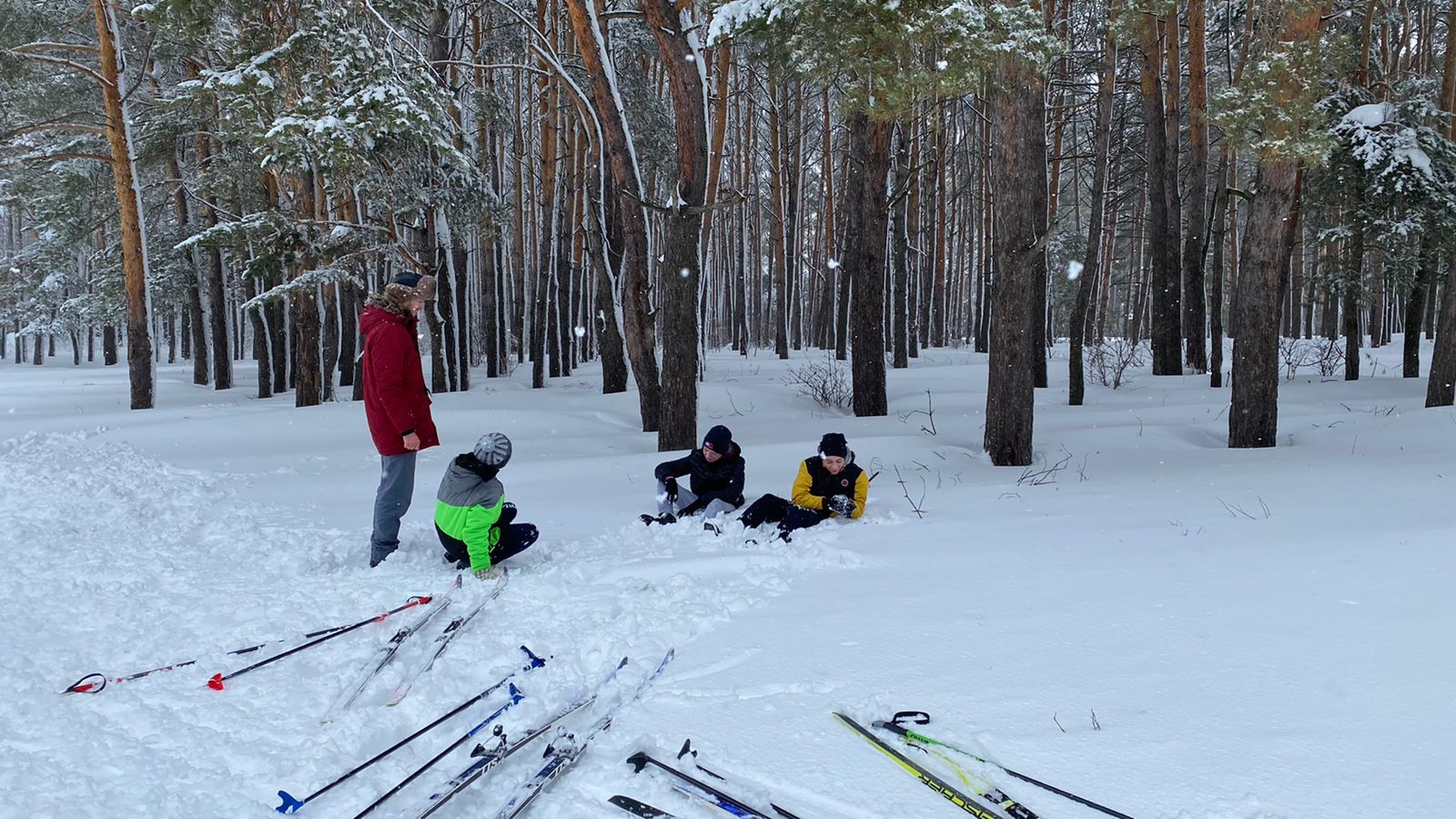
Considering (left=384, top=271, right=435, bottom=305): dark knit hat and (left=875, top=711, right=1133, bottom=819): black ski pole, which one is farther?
(left=384, top=271, right=435, bottom=305): dark knit hat

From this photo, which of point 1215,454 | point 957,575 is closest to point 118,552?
point 957,575

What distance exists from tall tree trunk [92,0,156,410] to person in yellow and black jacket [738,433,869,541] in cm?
1343

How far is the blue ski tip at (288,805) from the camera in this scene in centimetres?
244

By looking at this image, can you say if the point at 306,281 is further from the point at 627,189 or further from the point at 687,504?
the point at 687,504

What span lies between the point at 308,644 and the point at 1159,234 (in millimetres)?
15875

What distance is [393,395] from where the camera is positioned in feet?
16.9

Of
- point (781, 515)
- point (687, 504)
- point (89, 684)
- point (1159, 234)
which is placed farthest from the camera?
point (1159, 234)

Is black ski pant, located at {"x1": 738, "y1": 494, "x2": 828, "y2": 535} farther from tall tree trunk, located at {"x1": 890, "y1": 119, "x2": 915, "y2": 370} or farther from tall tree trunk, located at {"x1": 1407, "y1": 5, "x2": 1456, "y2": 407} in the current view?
tall tree trunk, located at {"x1": 890, "y1": 119, "x2": 915, "y2": 370}

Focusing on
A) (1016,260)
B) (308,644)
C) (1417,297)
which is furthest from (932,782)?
(1417,297)

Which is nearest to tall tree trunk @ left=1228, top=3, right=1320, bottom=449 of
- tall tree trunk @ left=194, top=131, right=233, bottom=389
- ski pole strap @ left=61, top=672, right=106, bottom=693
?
ski pole strap @ left=61, top=672, right=106, bottom=693

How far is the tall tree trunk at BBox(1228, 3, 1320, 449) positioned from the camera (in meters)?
8.15

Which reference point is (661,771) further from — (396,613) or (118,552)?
(118,552)

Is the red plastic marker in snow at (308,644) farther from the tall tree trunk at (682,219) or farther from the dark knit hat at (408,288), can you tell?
the tall tree trunk at (682,219)

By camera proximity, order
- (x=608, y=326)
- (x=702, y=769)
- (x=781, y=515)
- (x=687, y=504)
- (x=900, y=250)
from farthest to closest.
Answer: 1. (x=900, y=250)
2. (x=608, y=326)
3. (x=687, y=504)
4. (x=781, y=515)
5. (x=702, y=769)
